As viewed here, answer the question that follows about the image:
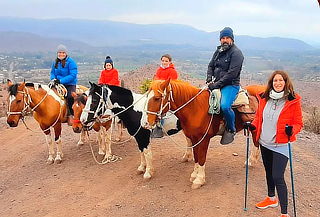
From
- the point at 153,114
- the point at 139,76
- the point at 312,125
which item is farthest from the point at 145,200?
the point at 139,76

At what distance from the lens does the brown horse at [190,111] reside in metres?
5.73

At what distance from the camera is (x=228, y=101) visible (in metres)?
6.12

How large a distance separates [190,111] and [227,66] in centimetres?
106

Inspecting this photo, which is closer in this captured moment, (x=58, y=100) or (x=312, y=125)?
(x=58, y=100)

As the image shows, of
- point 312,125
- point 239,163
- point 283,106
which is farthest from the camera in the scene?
point 312,125

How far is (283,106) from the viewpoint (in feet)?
15.5

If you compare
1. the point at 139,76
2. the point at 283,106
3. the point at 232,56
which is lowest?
the point at 139,76

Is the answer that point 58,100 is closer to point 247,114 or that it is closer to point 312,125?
point 247,114

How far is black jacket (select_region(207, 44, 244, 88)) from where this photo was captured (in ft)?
19.9

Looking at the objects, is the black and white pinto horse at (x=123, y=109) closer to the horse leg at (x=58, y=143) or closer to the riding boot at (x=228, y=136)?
the riding boot at (x=228, y=136)

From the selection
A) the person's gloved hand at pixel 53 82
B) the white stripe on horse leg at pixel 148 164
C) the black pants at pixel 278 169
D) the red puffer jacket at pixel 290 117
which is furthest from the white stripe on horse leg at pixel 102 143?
the red puffer jacket at pixel 290 117

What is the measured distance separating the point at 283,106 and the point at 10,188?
242 inches

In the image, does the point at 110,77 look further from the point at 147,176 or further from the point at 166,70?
the point at 147,176

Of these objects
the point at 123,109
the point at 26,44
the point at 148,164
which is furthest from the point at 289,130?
the point at 26,44
